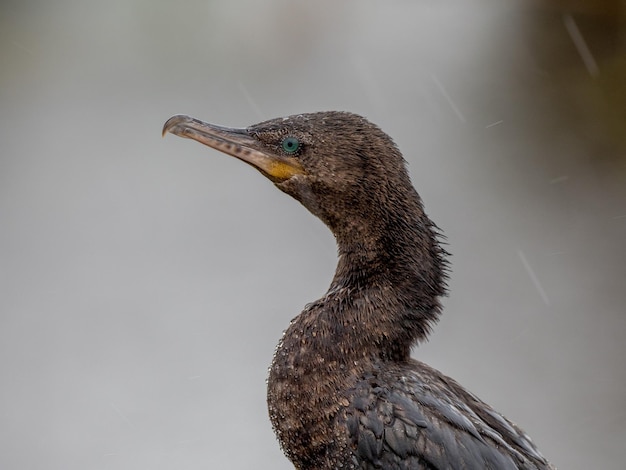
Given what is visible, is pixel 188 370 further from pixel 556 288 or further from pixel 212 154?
pixel 212 154

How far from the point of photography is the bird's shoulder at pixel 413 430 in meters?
2.74

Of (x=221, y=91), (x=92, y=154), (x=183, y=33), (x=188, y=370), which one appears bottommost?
(x=188, y=370)

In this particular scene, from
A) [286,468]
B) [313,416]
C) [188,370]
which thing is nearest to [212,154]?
[188,370]

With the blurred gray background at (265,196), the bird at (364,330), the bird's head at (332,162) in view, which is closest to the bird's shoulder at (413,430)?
the bird at (364,330)

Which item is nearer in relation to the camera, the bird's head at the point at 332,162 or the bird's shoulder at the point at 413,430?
the bird's shoulder at the point at 413,430

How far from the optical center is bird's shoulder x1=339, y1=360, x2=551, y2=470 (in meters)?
2.74

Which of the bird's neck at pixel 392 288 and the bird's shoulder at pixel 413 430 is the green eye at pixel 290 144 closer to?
the bird's neck at pixel 392 288

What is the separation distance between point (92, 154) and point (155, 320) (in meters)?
3.75

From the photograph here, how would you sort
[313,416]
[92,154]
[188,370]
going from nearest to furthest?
[313,416], [188,370], [92,154]

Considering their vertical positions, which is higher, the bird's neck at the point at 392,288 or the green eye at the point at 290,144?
the green eye at the point at 290,144

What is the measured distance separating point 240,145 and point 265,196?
6682 millimetres

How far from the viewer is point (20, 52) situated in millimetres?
13461

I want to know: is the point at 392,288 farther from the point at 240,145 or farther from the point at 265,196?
the point at 265,196

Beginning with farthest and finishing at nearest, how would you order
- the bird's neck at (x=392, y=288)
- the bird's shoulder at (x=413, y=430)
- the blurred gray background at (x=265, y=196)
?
the blurred gray background at (x=265, y=196), the bird's neck at (x=392, y=288), the bird's shoulder at (x=413, y=430)
